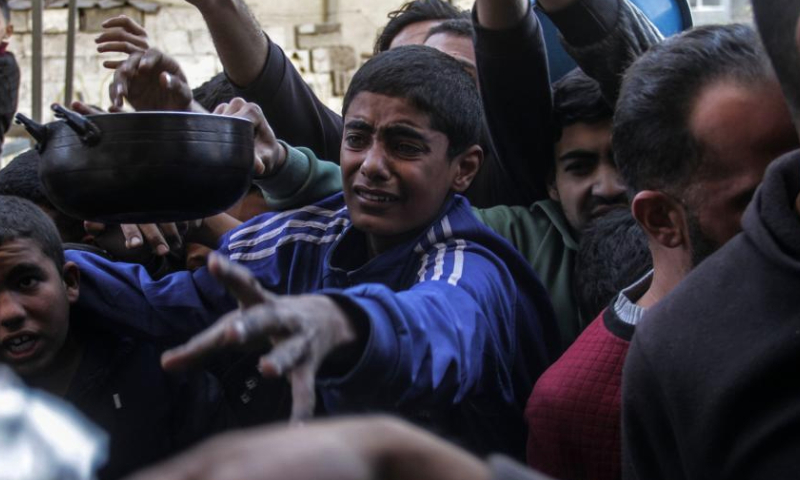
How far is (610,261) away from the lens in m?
2.49

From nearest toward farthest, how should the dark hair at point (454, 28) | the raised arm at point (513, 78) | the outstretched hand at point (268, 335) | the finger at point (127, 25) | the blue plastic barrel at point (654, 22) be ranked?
the outstretched hand at point (268, 335)
the raised arm at point (513, 78)
the finger at point (127, 25)
the blue plastic barrel at point (654, 22)
the dark hair at point (454, 28)

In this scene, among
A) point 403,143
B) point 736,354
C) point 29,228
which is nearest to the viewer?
point 736,354

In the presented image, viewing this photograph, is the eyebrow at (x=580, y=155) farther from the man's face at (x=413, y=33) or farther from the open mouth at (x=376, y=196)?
the man's face at (x=413, y=33)

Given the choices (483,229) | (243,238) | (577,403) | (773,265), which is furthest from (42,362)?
(773,265)

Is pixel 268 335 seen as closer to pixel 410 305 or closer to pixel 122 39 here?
pixel 410 305

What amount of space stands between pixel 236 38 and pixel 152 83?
0.37 metres

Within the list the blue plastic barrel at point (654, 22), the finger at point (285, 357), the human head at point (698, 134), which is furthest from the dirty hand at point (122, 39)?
the finger at point (285, 357)

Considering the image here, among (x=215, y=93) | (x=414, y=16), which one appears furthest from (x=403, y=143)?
(x=414, y=16)

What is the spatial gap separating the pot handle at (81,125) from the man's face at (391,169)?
2.03 feet

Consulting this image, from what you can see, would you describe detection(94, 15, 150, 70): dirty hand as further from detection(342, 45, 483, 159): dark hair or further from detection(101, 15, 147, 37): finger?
detection(342, 45, 483, 159): dark hair

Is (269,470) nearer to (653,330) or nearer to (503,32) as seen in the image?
(653,330)

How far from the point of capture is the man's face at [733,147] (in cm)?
188

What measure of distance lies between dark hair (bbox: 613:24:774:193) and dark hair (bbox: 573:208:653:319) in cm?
40

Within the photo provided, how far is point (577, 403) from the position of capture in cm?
204
